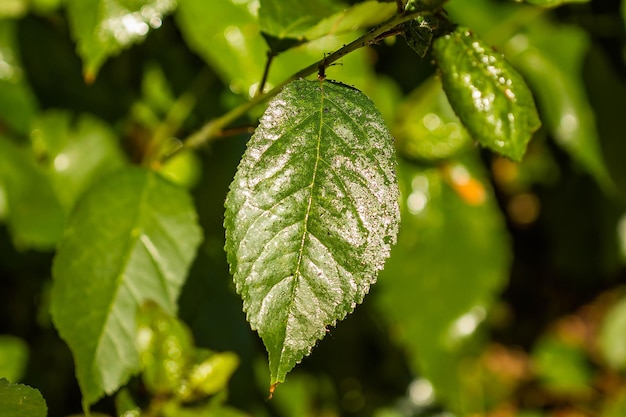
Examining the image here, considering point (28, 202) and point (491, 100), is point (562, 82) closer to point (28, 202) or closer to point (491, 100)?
point (491, 100)

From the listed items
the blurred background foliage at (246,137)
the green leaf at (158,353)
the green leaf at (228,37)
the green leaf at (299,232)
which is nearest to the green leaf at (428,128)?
the blurred background foliage at (246,137)

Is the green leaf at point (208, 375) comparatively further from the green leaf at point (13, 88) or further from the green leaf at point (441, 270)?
the green leaf at point (13, 88)

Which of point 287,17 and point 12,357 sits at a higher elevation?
point 287,17

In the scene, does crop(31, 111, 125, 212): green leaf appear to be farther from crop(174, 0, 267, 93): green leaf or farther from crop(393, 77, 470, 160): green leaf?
crop(393, 77, 470, 160): green leaf

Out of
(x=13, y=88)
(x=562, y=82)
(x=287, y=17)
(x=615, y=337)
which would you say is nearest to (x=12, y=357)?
(x=13, y=88)

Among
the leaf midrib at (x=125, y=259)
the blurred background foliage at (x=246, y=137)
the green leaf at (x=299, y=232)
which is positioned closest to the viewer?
the green leaf at (x=299, y=232)

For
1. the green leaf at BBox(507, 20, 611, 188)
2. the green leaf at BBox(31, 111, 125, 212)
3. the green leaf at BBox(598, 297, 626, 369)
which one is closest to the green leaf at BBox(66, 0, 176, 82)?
the green leaf at BBox(31, 111, 125, 212)
